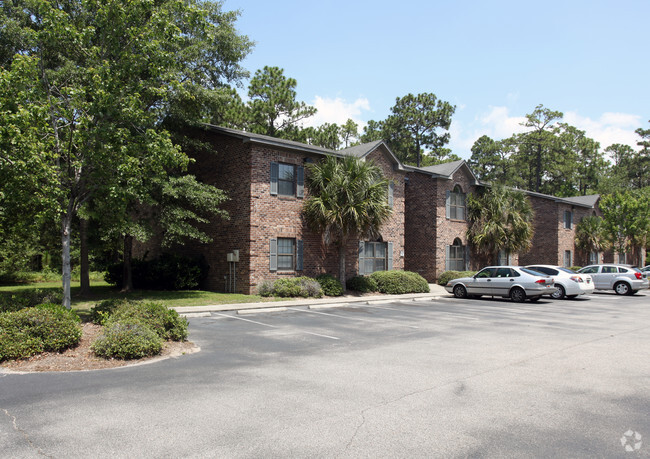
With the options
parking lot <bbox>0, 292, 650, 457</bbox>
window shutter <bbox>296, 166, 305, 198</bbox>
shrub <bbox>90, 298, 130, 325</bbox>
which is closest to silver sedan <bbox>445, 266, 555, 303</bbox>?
window shutter <bbox>296, 166, 305, 198</bbox>

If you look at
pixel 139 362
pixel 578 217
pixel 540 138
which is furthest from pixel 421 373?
pixel 540 138

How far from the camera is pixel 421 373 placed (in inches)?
306

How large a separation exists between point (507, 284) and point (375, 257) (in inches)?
291

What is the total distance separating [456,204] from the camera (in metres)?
30.7

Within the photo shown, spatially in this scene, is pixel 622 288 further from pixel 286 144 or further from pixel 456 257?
pixel 286 144

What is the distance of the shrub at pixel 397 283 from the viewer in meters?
23.5

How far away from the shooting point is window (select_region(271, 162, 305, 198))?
21500mm

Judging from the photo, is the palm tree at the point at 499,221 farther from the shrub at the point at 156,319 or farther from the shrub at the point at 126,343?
the shrub at the point at 126,343

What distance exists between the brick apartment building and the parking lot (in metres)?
9.75

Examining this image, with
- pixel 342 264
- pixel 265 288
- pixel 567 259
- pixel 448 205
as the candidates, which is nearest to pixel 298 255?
pixel 342 264

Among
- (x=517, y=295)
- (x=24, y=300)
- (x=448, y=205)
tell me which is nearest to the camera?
(x=24, y=300)

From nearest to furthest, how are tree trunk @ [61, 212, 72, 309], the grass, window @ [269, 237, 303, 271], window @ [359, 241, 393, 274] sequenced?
tree trunk @ [61, 212, 72, 309], the grass, window @ [269, 237, 303, 271], window @ [359, 241, 393, 274]

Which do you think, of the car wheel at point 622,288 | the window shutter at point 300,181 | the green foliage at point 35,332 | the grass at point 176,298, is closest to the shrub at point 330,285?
the grass at point 176,298

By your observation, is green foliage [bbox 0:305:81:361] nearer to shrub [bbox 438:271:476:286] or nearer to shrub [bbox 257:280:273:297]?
shrub [bbox 257:280:273:297]
